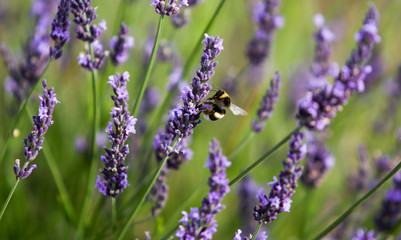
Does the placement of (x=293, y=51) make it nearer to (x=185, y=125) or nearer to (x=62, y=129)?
(x=62, y=129)

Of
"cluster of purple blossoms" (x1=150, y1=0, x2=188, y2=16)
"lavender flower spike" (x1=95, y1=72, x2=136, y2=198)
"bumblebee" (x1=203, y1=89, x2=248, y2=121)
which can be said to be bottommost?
"lavender flower spike" (x1=95, y1=72, x2=136, y2=198)

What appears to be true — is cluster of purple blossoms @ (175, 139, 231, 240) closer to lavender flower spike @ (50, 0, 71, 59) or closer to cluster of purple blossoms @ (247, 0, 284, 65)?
lavender flower spike @ (50, 0, 71, 59)

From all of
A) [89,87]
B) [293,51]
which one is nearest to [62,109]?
[89,87]

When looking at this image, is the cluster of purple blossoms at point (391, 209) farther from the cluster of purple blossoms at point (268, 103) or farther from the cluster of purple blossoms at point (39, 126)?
the cluster of purple blossoms at point (39, 126)

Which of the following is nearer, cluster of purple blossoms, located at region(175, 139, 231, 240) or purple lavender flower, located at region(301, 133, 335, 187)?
cluster of purple blossoms, located at region(175, 139, 231, 240)

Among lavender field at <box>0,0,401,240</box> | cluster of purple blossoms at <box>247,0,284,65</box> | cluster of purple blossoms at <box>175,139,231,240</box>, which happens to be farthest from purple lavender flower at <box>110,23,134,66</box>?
cluster of purple blossoms at <box>247,0,284,65</box>

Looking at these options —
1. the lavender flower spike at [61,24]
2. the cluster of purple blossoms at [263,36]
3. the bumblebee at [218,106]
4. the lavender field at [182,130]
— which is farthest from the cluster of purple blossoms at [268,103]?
the lavender flower spike at [61,24]
